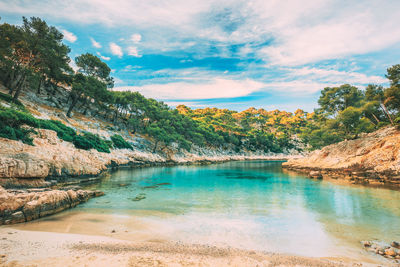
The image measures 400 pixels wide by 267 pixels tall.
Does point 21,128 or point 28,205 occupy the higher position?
point 21,128

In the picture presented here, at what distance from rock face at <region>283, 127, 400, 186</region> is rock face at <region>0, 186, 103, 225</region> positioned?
26.4 meters

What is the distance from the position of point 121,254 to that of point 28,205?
550 centimetres

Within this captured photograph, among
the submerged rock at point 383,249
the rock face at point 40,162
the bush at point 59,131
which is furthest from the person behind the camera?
the bush at point 59,131

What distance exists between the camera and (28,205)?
299 inches

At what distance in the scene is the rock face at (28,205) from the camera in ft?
23.2

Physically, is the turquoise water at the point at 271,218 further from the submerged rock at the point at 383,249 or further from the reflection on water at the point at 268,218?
the submerged rock at the point at 383,249

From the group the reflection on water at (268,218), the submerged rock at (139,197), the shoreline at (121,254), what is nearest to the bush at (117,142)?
the reflection on water at (268,218)

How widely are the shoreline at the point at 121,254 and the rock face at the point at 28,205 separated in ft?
3.90

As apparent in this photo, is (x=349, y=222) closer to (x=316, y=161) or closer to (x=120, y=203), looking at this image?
(x=120, y=203)

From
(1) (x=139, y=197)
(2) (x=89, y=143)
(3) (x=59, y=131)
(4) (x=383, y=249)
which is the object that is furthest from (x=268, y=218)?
(3) (x=59, y=131)

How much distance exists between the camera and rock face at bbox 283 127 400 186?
19.1m

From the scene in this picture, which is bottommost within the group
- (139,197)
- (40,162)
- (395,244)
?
(139,197)

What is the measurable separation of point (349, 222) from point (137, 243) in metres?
9.35

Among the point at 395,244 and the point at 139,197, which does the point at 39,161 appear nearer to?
the point at 139,197
